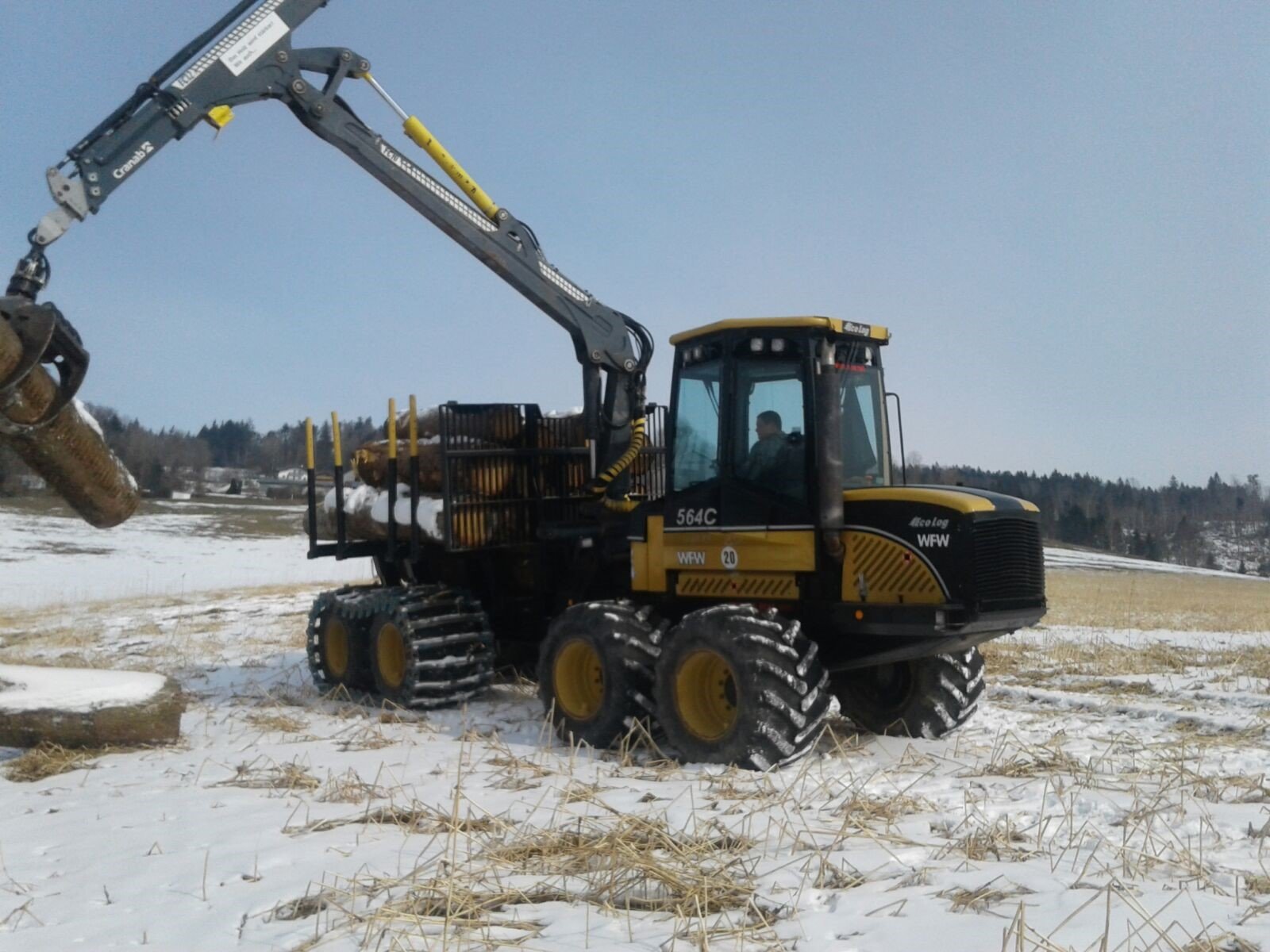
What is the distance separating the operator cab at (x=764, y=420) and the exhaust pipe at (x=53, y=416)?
398 centimetres

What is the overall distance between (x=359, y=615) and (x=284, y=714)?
1470 mm

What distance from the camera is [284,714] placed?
9.50 metres

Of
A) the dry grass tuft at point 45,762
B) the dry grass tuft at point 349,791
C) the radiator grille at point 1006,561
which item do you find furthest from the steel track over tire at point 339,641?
the radiator grille at point 1006,561

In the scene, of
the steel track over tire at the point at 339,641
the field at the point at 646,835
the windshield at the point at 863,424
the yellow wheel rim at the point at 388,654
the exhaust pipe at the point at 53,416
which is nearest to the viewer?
the field at the point at 646,835

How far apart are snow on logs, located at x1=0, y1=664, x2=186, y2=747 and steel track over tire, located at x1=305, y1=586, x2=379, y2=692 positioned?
9.49 ft

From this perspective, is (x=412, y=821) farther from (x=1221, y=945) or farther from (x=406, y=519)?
(x=406, y=519)

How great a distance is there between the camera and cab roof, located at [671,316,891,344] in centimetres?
768

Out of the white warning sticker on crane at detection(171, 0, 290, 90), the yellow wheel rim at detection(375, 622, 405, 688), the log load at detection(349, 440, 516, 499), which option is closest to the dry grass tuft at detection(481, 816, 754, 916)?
the log load at detection(349, 440, 516, 499)

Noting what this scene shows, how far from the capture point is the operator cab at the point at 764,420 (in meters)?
7.61

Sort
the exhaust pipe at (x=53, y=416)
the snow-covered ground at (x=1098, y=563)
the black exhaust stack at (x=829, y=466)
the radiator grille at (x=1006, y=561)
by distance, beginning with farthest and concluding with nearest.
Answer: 1. the snow-covered ground at (x=1098, y=563)
2. the black exhaust stack at (x=829, y=466)
3. the radiator grille at (x=1006, y=561)
4. the exhaust pipe at (x=53, y=416)

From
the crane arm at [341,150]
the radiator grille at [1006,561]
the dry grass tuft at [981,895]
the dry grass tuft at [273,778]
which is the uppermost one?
the crane arm at [341,150]

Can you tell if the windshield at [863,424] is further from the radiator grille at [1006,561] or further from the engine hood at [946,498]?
the radiator grille at [1006,561]

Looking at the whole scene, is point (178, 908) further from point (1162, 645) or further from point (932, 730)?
point (1162, 645)

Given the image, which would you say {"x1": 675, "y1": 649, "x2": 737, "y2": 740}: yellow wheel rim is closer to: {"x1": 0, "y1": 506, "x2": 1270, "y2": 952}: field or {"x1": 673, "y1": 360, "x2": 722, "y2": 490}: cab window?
{"x1": 0, "y1": 506, "x2": 1270, "y2": 952}: field
